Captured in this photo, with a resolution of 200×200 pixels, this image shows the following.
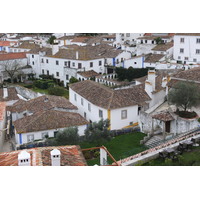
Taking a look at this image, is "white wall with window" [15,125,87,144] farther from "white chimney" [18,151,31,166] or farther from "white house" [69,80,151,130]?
"white chimney" [18,151,31,166]

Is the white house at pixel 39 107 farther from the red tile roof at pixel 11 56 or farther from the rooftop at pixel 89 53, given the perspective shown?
the red tile roof at pixel 11 56

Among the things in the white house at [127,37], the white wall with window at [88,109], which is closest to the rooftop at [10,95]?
the white wall with window at [88,109]

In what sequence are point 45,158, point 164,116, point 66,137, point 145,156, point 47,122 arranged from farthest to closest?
point 47,122 < point 164,116 < point 66,137 < point 145,156 < point 45,158

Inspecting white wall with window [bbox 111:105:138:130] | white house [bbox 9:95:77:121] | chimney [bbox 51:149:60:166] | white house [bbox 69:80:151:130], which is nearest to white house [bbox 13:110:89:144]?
white house [bbox 69:80:151:130]

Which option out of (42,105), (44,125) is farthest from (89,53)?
(44,125)

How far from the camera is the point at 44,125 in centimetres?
2153

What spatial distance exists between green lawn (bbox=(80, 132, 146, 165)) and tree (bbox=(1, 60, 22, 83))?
26.4 m

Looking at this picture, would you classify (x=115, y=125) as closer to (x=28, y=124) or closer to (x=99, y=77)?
(x=28, y=124)

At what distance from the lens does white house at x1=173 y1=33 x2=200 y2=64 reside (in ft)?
126

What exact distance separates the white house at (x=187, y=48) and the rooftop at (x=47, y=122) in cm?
2145

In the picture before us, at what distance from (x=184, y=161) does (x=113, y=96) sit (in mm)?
8805

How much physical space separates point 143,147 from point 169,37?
34159mm

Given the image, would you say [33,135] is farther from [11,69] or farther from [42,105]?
[11,69]

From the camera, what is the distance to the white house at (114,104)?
22.3m
